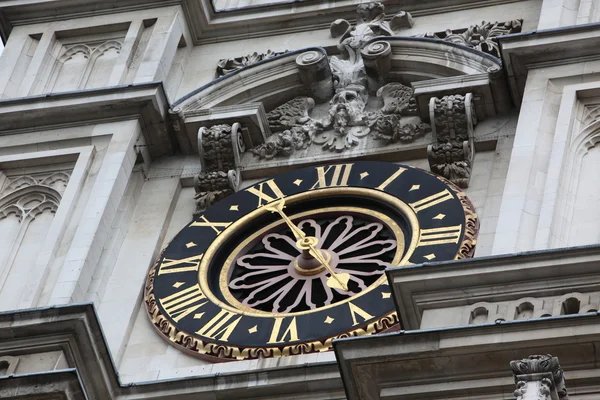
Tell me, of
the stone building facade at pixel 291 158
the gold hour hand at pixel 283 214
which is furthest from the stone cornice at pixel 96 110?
the gold hour hand at pixel 283 214

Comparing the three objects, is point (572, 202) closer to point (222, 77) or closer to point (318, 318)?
point (318, 318)

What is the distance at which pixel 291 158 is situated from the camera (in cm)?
2389

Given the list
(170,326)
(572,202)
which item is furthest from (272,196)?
(572,202)

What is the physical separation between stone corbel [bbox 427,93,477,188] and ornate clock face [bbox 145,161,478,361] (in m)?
0.23

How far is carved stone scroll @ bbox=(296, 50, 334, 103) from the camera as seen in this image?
24594mm

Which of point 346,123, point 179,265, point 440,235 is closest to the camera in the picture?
point 440,235

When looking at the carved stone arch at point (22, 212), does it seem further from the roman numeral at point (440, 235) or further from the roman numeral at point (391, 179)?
the roman numeral at point (440, 235)

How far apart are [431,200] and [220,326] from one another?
2.58 meters

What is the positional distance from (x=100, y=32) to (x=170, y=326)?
5881 millimetres

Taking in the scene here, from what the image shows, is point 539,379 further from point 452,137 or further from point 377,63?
point 377,63

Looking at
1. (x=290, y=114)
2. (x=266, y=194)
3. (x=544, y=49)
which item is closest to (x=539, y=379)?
(x=544, y=49)

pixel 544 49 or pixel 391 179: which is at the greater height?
pixel 544 49

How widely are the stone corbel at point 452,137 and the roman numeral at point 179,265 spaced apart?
263 cm

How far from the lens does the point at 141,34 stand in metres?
26.2
